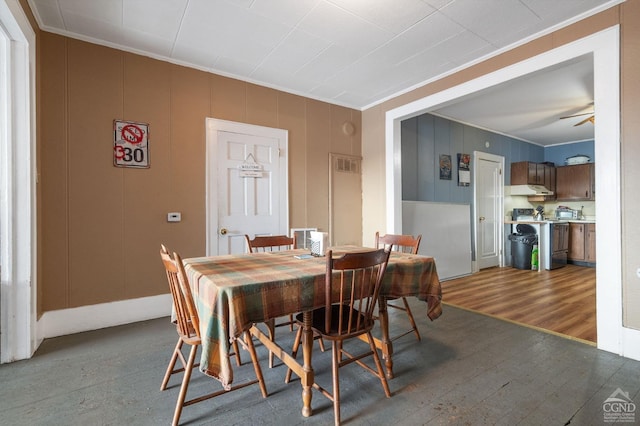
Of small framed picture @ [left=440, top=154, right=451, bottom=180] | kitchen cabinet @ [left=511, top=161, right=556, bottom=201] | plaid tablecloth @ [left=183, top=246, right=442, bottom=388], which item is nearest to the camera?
plaid tablecloth @ [left=183, top=246, right=442, bottom=388]

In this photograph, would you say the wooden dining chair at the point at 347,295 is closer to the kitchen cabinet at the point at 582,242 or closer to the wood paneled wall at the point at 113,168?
the wood paneled wall at the point at 113,168

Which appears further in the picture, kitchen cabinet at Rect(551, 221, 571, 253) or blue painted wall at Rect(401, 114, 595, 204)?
kitchen cabinet at Rect(551, 221, 571, 253)

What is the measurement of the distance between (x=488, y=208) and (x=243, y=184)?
15.8ft

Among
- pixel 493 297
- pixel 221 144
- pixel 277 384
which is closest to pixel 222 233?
pixel 221 144

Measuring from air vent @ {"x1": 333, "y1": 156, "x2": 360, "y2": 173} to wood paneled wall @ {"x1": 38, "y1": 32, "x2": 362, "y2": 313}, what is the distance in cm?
132

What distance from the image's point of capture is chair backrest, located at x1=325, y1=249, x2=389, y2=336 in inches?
61.1

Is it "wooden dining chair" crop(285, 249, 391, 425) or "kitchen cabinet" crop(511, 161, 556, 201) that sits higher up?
"kitchen cabinet" crop(511, 161, 556, 201)

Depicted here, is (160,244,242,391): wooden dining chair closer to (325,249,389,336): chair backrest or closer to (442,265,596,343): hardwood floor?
(325,249,389,336): chair backrest

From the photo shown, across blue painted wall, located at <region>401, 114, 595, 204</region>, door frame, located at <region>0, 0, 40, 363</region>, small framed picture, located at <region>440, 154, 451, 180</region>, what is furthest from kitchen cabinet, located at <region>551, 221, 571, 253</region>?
door frame, located at <region>0, 0, 40, 363</region>

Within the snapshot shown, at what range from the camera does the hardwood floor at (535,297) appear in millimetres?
2980

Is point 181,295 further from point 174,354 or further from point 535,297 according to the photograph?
point 535,297

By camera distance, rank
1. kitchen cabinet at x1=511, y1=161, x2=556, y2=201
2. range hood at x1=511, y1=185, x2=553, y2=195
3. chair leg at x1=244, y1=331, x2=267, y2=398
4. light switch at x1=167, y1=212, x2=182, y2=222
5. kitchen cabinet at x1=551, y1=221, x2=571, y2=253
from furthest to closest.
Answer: kitchen cabinet at x1=511, y1=161, x2=556, y2=201 → range hood at x1=511, y1=185, x2=553, y2=195 → kitchen cabinet at x1=551, y1=221, x2=571, y2=253 → light switch at x1=167, y1=212, x2=182, y2=222 → chair leg at x1=244, y1=331, x2=267, y2=398

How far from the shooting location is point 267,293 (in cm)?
149

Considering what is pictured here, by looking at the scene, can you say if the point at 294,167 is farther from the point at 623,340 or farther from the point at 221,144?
the point at 623,340
